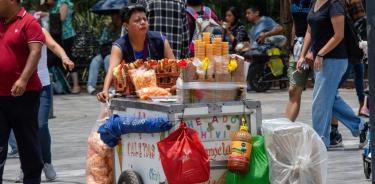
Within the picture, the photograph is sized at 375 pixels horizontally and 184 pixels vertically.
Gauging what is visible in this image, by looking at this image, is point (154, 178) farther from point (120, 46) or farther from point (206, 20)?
point (206, 20)

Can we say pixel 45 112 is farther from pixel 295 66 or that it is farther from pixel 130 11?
pixel 295 66

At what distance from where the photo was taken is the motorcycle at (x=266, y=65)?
808 inches

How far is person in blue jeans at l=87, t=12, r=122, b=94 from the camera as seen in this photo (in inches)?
814

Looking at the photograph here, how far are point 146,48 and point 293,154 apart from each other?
1.75 meters

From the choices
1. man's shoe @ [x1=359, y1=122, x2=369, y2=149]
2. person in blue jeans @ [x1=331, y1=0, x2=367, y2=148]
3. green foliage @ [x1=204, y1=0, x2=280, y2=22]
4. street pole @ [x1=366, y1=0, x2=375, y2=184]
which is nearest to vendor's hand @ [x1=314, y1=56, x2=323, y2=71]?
person in blue jeans @ [x1=331, y1=0, x2=367, y2=148]

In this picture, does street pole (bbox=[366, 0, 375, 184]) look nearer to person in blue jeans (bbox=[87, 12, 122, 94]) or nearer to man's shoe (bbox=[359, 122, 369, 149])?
man's shoe (bbox=[359, 122, 369, 149])

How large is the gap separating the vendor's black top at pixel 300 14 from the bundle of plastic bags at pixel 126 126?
5.02m

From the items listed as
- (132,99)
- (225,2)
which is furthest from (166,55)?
(225,2)

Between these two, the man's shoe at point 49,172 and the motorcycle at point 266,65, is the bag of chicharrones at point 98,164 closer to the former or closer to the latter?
the man's shoe at point 49,172

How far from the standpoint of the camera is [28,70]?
Answer: 846cm

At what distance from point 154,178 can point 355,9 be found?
5.81 m

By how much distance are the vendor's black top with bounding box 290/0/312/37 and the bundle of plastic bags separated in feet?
16.5

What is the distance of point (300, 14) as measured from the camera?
12602 millimetres

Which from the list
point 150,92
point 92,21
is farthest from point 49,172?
point 92,21
